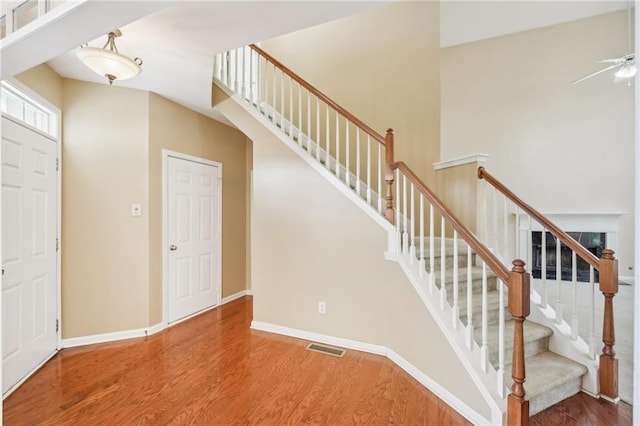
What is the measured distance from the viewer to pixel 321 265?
323 cm

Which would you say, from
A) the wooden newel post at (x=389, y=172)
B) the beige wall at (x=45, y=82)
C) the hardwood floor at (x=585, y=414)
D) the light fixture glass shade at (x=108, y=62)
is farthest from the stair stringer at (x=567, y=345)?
the beige wall at (x=45, y=82)

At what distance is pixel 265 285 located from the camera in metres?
3.54

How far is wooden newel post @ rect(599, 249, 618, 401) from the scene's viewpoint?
213cm

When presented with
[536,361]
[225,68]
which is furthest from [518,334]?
[225,68]

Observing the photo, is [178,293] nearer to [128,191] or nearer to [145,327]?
[145,327]

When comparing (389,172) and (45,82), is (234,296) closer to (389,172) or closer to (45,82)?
(389,172)

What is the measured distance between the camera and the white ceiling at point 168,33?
4.51 feet

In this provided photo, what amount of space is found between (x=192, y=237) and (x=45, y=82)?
2.07m

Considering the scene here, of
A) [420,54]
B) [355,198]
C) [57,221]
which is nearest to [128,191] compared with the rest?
[57,221]

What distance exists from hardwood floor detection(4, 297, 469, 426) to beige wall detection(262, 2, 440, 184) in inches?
113

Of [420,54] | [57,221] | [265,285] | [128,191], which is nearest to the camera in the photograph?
[57,221]

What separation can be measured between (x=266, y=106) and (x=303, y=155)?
2.90ft

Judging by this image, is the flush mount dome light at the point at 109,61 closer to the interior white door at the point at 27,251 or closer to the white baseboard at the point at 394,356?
the interior white door at the point at 27,251

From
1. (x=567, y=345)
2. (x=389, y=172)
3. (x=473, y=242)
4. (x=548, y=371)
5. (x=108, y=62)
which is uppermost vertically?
(x=108, y=62)
